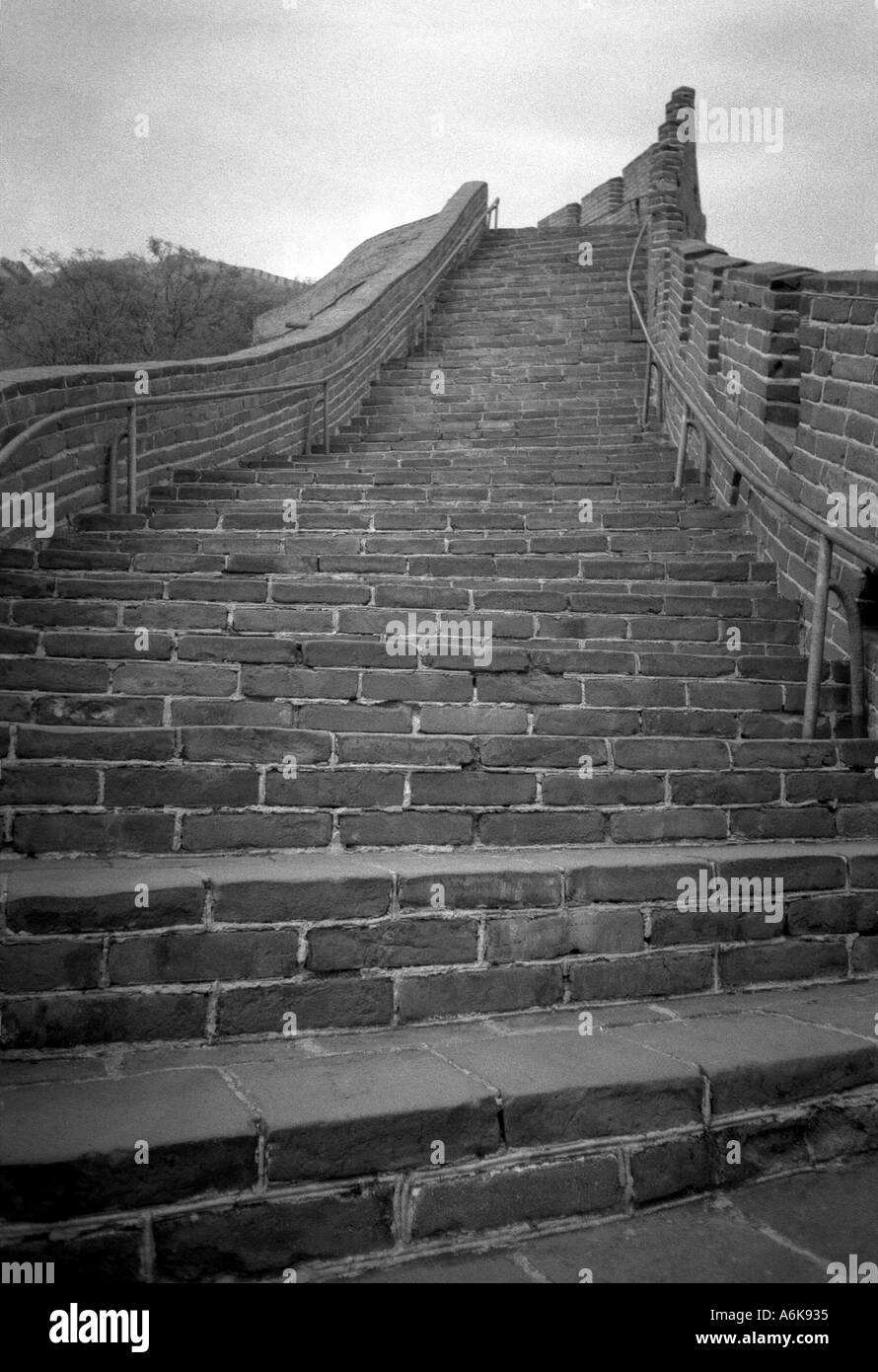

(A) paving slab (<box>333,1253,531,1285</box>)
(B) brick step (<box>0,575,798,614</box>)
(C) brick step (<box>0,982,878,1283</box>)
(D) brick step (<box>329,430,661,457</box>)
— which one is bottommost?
(A) paving slab (<box>333,1253,531,1285</box>)

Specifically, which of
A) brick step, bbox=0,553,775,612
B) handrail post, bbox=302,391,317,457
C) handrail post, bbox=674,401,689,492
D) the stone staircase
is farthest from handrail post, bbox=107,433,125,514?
handrail post, bbox=674,401,689,492

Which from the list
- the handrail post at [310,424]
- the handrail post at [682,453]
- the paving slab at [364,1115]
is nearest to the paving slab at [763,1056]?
the paving slab at [364,1115]

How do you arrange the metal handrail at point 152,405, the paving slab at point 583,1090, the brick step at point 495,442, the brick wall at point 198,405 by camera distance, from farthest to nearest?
1. the brick step at point 495,442
2. the brick wall at point 198,405
3. the metal handrail at point 152,405
4. the paving slab at point 583,1090

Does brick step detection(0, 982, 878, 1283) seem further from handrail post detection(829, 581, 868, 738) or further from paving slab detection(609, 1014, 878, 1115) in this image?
handrail post detection(829, 581, 868, 738)

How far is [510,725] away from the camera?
424 centimetres

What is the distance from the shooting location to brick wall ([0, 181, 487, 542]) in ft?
19.7

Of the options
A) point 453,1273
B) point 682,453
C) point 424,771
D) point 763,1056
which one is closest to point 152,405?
point 682,453

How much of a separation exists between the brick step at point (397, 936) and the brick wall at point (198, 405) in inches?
116

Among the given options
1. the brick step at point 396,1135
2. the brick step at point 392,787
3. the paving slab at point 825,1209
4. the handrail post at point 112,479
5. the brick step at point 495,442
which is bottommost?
the paving slab at point 825,1209

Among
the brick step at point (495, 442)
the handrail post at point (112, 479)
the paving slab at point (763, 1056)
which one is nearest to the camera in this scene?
the paving slab at point (763, 1056)

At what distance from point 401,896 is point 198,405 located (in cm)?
578

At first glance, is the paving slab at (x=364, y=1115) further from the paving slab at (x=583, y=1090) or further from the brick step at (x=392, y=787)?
the brick step at (x=392, y=787)

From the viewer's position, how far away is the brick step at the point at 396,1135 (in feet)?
7.32
